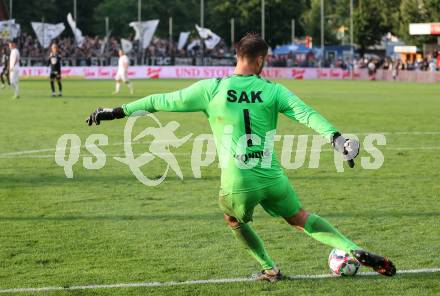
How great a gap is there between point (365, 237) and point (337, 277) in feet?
5.80

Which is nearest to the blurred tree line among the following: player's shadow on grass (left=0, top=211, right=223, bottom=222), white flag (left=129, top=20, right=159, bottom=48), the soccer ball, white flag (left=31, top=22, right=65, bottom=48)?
white flag (left=31, top=22, right=65, bottom=48)

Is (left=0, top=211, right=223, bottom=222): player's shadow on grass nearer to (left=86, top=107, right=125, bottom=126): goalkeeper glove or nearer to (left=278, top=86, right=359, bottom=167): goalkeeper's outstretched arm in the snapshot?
(left=86, top=107, right=125, bottom=126): goalkeeper glove

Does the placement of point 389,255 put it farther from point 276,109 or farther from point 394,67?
point 394,67

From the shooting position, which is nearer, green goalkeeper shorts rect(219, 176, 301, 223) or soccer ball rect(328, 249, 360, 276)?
green goalkeeper shorts rect(219, 176, 301, 223)

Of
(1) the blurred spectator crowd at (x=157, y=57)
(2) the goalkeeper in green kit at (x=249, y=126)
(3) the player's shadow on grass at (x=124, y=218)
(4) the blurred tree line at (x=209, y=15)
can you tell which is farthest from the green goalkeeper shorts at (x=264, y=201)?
(4) the blurred tree line at (x=209, y=15)

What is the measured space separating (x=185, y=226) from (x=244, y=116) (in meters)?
3.46

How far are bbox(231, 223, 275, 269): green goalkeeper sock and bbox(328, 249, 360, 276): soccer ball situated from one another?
21.3 inches

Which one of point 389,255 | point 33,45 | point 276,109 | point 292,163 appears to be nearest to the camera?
point 276,109

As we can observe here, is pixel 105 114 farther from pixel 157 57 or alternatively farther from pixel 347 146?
pixel 157 57

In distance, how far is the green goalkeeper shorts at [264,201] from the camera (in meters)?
7.07

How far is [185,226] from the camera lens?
10273 millimetres

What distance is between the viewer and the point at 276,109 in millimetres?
7109

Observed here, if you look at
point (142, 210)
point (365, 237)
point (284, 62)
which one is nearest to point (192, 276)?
A: point (365, 237)

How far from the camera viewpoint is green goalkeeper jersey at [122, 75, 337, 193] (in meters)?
7.03
